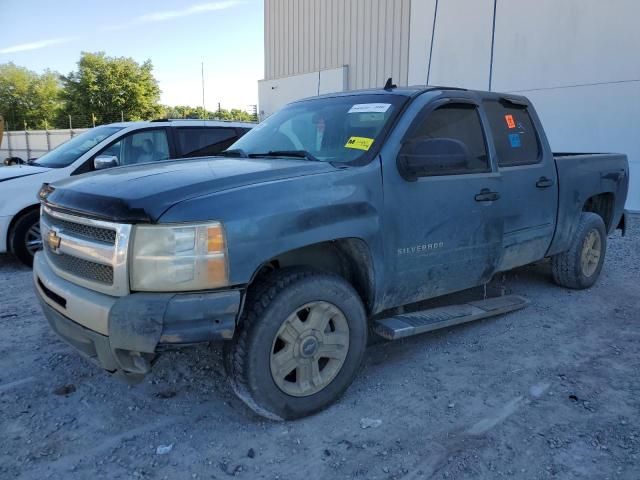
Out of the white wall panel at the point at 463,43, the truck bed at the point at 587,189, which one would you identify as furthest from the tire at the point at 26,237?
the white wall panel at the point at 463,43

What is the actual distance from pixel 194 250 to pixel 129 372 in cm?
73

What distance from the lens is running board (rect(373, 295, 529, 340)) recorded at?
11.2 ft

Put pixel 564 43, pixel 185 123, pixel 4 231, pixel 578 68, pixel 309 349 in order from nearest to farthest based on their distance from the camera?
pixel 309 349, pixel 4 231, pixel 185 123, pixel 578 68, pixel 564 43

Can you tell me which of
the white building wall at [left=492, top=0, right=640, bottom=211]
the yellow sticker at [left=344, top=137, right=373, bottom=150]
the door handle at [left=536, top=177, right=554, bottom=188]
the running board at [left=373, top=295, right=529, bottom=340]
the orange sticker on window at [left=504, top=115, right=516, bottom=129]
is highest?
the white building wall at [left=492, top=0, right=640, bottom=211]

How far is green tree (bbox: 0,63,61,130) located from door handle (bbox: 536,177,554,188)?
199 ft

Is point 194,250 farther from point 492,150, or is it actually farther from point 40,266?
point 492,150

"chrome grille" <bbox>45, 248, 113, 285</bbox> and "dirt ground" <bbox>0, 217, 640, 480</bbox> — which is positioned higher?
"chrome grille" <bbox>45, 248, 113, 285</bbox>

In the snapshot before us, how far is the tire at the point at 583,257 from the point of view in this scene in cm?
516

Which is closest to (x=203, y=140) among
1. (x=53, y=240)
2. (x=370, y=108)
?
(x=370, y=108)

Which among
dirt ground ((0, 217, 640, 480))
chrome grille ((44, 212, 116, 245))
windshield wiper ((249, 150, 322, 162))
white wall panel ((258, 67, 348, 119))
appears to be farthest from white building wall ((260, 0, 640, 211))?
chrome grille ((44, 212, 116, 245))

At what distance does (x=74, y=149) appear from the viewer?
6.60 m

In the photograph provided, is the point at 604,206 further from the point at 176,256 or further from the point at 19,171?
the point at 19,171

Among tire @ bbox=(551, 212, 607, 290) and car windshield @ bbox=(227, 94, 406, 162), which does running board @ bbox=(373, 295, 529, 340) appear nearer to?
tire @ bbox=(551, 212, 607, 290)

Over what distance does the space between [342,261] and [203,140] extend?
446cm
